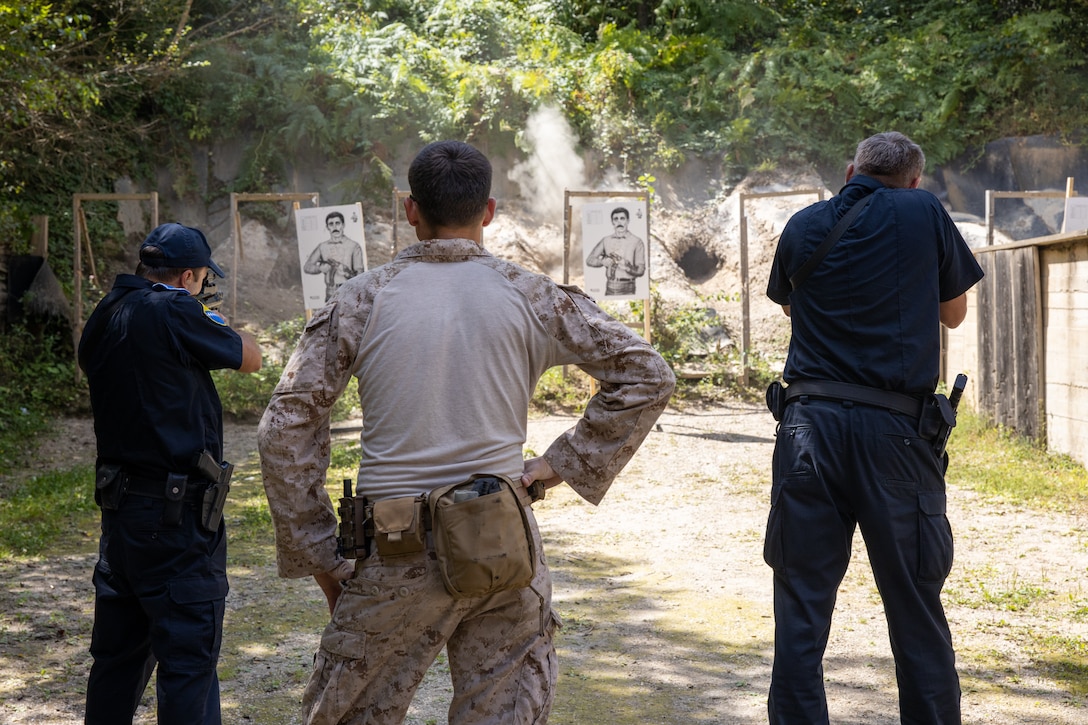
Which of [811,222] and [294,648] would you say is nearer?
[811,222]

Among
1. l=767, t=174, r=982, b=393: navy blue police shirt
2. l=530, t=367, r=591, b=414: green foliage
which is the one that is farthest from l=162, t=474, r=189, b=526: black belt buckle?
l=530, t=367, r=591, b=414: green foliage

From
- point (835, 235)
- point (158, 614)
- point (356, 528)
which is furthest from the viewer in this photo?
point (835, 235)

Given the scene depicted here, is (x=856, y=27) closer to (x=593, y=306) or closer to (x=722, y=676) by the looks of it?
(x=722, y=676)

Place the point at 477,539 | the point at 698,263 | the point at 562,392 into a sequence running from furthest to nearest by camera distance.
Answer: the point at 698,263 → the point at 562,392 → the point at 477,539

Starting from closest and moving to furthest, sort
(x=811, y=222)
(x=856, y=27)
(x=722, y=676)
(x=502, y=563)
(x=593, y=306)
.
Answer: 1. (x=502, y=563)
2. (x=593, y=306)
3. (x=811, y=222)
4. (x=722, y=676)
5. (x=856, y=27)

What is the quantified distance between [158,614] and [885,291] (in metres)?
2.35

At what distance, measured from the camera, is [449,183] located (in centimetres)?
219

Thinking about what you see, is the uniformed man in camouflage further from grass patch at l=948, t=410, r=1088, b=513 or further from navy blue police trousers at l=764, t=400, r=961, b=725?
grass patch at l=948, t=410, r=1088, b=513

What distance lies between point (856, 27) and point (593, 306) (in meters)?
17.1

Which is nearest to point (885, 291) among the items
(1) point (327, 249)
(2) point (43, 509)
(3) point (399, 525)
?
(3) point (399, 525)

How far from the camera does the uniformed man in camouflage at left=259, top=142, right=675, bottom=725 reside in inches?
82.0

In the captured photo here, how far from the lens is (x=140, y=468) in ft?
9.27

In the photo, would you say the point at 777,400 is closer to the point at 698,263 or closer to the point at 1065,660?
the point at 1065,660

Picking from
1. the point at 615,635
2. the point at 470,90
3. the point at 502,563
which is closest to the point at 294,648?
the point at 615,635
